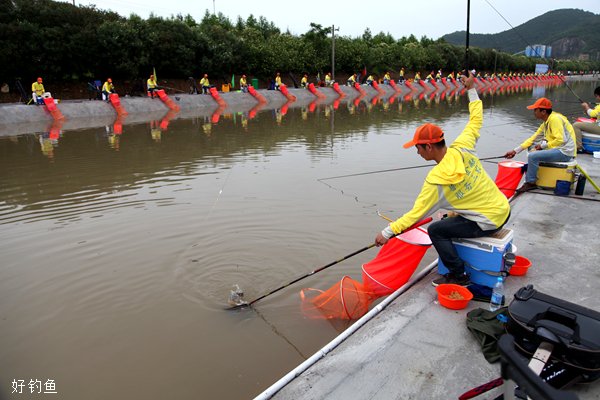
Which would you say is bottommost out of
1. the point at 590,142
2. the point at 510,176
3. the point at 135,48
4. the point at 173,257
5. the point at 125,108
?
the point at 173,257

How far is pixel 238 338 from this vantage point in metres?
3.70

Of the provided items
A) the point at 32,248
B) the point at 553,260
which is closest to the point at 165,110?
the point at 32,248

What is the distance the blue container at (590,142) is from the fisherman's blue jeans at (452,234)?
7610mm

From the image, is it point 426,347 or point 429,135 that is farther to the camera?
point 429,135

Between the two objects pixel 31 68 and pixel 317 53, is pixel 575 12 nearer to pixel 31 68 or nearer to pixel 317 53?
pixel 317 53

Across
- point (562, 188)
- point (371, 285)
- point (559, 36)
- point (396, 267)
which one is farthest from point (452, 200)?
point (559, 36)

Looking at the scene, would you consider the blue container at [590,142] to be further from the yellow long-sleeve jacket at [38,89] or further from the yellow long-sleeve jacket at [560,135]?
the yellow long-sleeve jacket at [38,89]

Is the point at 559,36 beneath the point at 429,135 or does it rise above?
above

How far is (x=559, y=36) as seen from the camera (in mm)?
151750

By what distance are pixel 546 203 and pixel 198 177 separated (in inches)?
241

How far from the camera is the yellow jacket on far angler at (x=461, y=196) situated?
331 cm

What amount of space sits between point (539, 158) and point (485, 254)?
3.83 m

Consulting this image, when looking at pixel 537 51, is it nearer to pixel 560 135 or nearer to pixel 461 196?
pixel 560 135

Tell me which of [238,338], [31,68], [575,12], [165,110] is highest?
[575,12]
